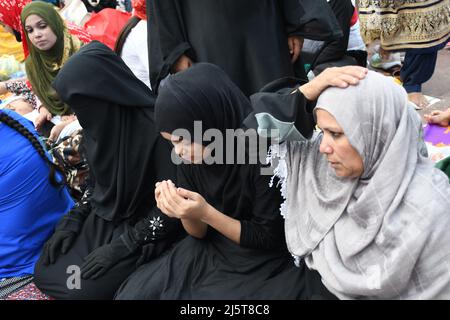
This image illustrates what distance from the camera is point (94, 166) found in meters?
2.12

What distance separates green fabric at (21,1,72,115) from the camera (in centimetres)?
317

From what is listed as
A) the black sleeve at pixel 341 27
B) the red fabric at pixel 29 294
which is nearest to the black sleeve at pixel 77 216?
the red fabric at pixel 29 294

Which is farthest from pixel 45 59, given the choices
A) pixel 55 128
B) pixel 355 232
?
pixel 355 232

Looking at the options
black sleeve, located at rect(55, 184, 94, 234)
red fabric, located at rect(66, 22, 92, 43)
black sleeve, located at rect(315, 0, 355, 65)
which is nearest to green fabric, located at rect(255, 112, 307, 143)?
black sleeve, located at rect(55, 184, 94, 234)

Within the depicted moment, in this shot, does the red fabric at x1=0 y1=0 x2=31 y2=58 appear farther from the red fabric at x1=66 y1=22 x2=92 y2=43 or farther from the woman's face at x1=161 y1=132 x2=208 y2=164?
the woman's face at x1=161 y1=132 x2=208 y2=164

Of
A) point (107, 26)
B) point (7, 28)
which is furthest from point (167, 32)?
point (7, 28)

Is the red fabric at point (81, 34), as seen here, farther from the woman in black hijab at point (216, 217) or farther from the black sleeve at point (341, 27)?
the woman in black hijab at point (216, 217)

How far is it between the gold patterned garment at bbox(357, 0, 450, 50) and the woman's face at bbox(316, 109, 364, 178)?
87.0 inches

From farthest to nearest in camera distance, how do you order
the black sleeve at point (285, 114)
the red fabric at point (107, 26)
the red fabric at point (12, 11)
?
the red fabric at point (12, 11), the red fabric at point (107, 26), the black sleeve at point (285, 114)

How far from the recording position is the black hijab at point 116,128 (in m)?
1.96

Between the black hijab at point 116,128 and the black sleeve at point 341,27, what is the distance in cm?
151

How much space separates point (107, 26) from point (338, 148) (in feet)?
9.01
